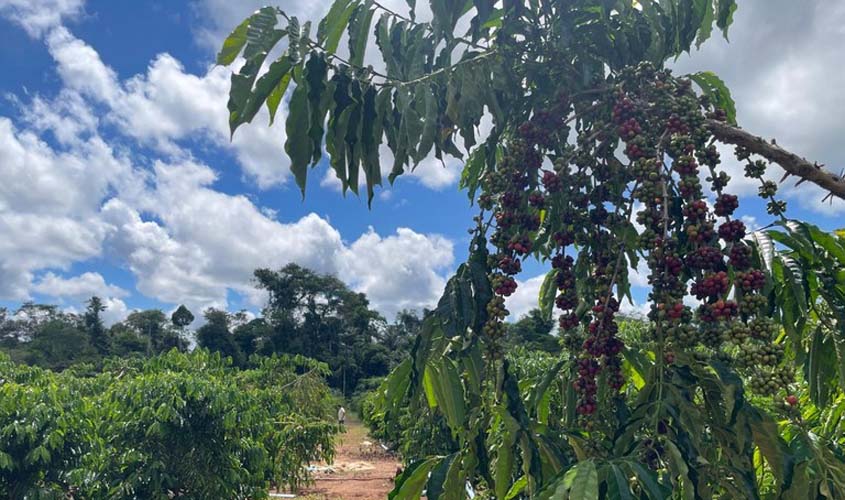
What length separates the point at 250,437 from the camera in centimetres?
667

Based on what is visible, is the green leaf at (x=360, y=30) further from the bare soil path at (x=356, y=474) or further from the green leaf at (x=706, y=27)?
the bare soil path at (x=356, y=474)

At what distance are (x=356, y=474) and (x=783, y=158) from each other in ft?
43.5

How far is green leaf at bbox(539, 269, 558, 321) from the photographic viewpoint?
171 cm

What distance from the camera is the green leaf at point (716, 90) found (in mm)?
1677

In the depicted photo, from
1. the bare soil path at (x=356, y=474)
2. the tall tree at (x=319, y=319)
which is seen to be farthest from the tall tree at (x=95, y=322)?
the bare soil path at (x=356, y=474)

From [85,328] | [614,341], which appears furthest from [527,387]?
[85,328]

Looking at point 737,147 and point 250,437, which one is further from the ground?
point 737,147

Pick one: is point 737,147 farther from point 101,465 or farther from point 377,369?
point 377,369

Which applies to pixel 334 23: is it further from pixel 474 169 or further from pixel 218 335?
pixel 218 335

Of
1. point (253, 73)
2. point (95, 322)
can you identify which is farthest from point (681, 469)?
point (95, 322)

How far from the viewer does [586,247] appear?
148 cm

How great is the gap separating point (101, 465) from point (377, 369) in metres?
29.0

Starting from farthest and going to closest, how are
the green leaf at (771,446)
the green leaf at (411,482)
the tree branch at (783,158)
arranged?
1. the tree branch at (783,158)
2. the green leaf at (411,482)
3. the green leaf at (771,446)

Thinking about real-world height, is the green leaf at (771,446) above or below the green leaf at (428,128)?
below
